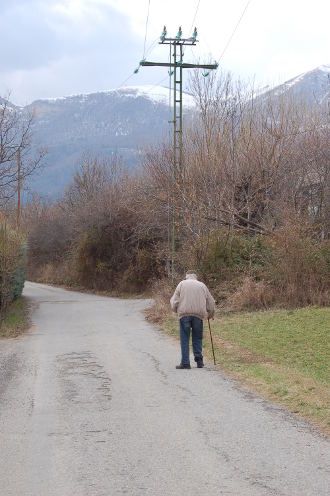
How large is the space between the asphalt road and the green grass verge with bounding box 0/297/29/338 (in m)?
8.20

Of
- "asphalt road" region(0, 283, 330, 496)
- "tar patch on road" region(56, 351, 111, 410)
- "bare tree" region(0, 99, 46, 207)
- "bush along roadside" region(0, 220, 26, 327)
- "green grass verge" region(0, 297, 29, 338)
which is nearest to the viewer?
"asphalt road" region(0, 283, 330, 496)

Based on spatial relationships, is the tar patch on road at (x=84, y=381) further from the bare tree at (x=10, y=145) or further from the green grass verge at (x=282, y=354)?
the bare tree at (x=10, y=145)

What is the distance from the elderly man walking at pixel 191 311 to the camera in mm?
12102

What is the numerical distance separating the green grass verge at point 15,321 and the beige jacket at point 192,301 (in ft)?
33.4

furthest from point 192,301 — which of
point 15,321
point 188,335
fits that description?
point 15,321

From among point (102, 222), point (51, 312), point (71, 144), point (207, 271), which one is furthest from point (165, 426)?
point (71, 144)

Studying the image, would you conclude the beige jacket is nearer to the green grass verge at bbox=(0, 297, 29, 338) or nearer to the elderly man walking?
the elderly man walking

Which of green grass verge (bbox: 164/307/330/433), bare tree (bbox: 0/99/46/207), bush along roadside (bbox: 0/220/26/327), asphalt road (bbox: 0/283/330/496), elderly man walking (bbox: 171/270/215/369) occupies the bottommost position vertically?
asphalt road (bbox: 0/283/330/496)

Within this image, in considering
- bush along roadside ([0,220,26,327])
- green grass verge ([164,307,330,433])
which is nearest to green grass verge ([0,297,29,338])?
bush along roadside ([0,220,26,327])

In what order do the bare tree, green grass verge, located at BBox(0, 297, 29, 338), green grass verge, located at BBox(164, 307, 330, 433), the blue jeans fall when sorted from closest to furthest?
1. green grass verge, located at BBox(164, 307, 330, 433)
2. the blue jeans
3. green grass verge, located at BBox(0, 297, 29, 338)
4. the bare tree

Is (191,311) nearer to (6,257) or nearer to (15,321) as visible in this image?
(6,257)

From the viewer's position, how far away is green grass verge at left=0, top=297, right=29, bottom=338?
70.7 feet

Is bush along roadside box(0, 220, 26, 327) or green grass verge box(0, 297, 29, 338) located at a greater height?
bush along roadside box(0, 220, 26, 327)

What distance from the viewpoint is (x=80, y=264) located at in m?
48.9
